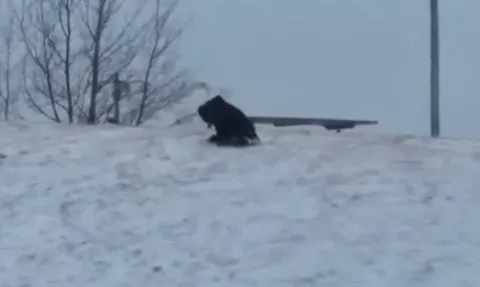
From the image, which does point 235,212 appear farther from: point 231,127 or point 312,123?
point 312,123

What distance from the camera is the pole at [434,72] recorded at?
15.5m

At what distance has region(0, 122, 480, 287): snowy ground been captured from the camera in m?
8.99

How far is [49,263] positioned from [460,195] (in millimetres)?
4378

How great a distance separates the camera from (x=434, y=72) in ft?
51.1

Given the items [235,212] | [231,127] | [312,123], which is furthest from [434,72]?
[235,212]

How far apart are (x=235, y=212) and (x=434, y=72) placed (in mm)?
6092

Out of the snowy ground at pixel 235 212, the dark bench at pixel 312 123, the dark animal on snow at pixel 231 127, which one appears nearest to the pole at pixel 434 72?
the snowy ground at pixel 235 212

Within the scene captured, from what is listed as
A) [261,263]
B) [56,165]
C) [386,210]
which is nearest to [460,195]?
[386,210]

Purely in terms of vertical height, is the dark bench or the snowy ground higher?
the snowy ground

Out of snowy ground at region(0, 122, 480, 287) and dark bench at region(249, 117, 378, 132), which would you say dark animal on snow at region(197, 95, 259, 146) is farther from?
dark bench at region(249, 117, 378, 132)

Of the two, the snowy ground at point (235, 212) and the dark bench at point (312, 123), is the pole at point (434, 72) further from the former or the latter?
the dark bench at point (312, 123)

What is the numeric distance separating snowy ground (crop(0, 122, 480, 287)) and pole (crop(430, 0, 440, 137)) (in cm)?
174

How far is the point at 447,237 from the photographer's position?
9.64 meters

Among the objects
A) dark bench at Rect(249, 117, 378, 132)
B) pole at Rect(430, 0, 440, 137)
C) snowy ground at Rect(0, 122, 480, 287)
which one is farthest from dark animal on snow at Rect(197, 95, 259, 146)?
dark bench at Rect(249, 117, 378, 132)
